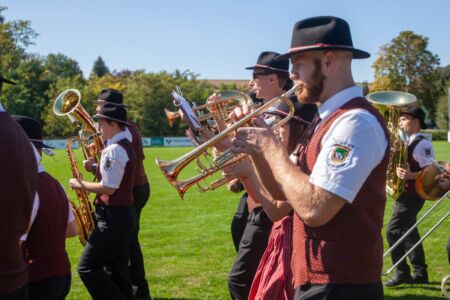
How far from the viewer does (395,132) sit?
279 inches

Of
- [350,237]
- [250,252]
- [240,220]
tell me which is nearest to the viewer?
[350,237]

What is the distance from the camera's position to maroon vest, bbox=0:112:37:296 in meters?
2.81

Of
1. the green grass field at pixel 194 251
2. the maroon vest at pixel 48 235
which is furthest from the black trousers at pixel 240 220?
the maroon vest at pixel 48 235

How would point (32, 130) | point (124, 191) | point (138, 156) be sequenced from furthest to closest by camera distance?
point (138, 156) → point (124, 191) → point (32, 130)

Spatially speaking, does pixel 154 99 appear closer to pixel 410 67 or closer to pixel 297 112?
pixel 410 67

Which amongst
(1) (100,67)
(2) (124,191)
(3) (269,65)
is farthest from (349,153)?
(1) (100,67)

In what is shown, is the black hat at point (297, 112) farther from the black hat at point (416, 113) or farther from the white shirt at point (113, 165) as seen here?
the black hat at point (416, 113)

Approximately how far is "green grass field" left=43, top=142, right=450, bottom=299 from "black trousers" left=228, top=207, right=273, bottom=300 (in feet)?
6.47

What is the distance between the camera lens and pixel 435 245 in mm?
9156

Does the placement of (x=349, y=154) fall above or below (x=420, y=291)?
above

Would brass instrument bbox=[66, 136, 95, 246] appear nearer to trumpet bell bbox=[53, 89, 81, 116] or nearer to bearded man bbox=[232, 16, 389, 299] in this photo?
trumpet bell bbox=[53, 89, 81, 116]

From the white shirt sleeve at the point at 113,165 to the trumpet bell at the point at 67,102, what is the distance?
1.26 meters

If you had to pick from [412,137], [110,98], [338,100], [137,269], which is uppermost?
[338,100]

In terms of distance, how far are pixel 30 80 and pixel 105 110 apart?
205 feet
